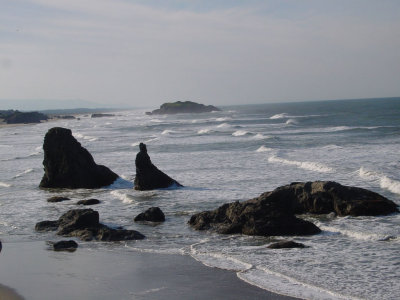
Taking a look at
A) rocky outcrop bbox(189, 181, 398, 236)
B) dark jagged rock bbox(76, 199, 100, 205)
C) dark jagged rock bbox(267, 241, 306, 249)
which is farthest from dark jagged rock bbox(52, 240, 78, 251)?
dark jagged rock bbox(76, 199, 100, 205)

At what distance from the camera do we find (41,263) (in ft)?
56.5

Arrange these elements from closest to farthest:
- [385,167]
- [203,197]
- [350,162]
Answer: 1. [203,197]
2. [385,167]
3. [350,162]

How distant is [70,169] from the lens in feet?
116

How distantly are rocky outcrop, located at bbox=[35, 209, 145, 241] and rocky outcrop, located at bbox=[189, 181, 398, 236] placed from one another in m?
2.93

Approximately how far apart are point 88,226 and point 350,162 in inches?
923

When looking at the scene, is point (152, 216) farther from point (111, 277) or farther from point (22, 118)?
point (22, 118)

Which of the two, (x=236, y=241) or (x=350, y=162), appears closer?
(x=236, y=241)

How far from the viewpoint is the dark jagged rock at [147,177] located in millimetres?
32062

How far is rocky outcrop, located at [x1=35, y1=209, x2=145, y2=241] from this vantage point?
2047cm

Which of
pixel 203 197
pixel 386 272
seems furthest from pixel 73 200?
pixel 386 272

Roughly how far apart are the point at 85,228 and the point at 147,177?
424 inches

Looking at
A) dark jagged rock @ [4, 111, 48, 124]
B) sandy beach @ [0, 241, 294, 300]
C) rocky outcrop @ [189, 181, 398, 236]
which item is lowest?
→ sandy beach @ [0, 241, 294, 300]

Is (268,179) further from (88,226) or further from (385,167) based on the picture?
(88,226)

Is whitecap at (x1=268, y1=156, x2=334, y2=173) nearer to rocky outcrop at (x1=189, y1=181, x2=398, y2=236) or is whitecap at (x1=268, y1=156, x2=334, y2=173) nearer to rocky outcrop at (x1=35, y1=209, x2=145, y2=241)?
rocky outcrop at (x1=189, y1=181, x2=398, y2=236)
